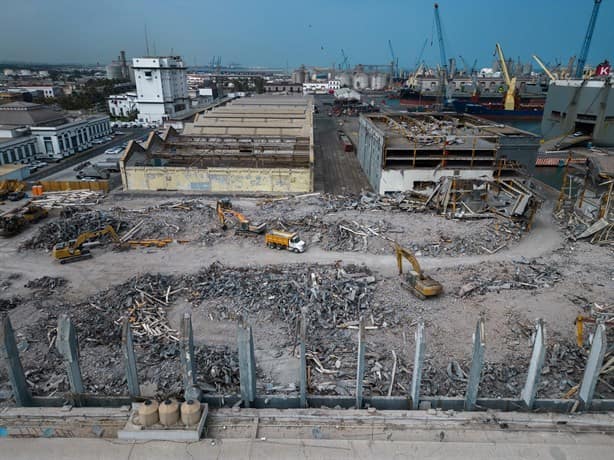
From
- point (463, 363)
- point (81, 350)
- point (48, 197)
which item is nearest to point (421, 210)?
point (463, 363)

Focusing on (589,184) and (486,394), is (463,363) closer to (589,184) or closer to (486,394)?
(486,394)

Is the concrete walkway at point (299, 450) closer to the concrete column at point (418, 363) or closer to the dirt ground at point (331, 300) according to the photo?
the concrete column at point (418, 363)

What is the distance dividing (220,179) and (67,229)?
13.1 metres

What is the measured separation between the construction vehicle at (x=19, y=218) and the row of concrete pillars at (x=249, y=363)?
21840mm

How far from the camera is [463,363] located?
15.0 metres

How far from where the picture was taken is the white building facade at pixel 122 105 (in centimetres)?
9112

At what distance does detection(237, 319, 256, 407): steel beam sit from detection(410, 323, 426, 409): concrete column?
11.9ft

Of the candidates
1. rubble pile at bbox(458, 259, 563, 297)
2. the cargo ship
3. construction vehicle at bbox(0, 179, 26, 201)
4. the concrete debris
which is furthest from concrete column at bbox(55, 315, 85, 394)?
the cargo ship

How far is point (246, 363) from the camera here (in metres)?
9.30

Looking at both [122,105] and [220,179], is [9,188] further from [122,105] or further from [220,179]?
[122,105]

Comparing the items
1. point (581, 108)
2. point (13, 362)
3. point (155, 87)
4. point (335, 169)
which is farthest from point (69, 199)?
point (581, 108)

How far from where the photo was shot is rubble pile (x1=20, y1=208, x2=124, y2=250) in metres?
25.3

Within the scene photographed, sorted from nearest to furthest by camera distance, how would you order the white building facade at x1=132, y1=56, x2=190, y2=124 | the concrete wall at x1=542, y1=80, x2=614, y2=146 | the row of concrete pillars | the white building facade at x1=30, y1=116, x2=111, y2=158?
the row of concrete pillars
the white building facade at x1=30, y1=116, x2=111, y2=158
the concrete wall at x1=542, y1=80, x2=614, y2=146
the white building facade at x1=132, y1=56, x2=190, y2=124

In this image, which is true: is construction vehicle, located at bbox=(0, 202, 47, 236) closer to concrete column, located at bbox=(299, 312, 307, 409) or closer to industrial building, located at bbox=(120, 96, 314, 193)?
industrial building, located at bbox=(120, 96, 314, 193)
